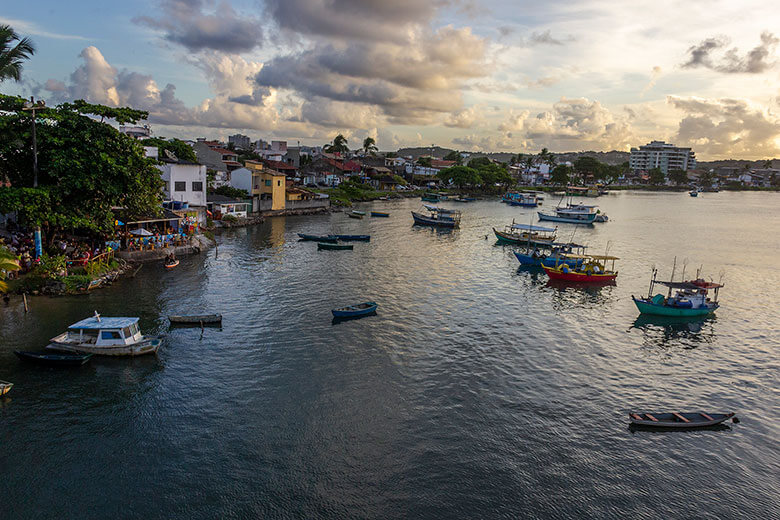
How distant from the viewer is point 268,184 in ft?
316

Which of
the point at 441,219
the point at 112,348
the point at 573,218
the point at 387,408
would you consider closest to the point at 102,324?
the point at 112,348

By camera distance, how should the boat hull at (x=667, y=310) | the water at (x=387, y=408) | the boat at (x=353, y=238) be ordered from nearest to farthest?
the water at (x=387, y=408)
the boat hull at (x=667, y=310)
the boat at (x=353, y=238)

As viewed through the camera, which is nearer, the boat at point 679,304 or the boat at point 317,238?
the boat at point 679,304

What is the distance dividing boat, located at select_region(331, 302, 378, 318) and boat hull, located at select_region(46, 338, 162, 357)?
13587mm

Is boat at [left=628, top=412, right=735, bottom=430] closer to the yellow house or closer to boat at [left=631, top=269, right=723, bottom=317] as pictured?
boat at [left=631, top=269, right=723, bottom=317]

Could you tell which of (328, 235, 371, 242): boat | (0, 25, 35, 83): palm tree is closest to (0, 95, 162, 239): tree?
(0, 25, 35, 83): palm tree

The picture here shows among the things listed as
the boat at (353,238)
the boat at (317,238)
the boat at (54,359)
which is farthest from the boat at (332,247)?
the boat at (54,359)

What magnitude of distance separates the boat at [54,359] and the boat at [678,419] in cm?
3155

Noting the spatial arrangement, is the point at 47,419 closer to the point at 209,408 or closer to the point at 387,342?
the point at 209,408

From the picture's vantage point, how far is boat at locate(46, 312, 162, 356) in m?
28.2

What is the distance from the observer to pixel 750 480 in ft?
70.2

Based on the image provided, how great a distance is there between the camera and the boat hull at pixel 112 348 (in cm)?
2805

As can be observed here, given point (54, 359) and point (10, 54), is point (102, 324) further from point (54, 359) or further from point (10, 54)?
point (10, 54)

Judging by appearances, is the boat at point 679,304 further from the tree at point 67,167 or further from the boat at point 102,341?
the tree at point 67,167
